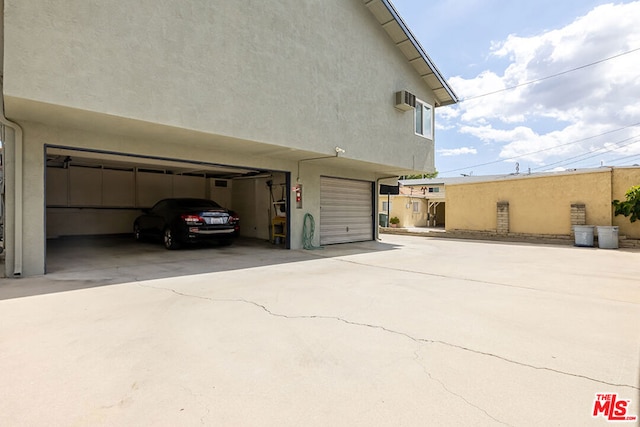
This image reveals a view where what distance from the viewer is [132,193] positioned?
1385 centimetres

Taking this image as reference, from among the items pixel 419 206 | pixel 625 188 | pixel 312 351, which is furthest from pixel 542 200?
pixel 312 351

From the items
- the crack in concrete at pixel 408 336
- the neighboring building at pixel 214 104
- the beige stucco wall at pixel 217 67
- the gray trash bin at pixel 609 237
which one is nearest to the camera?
the crack in concrete at pixel 408 336

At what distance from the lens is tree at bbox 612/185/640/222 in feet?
38.4

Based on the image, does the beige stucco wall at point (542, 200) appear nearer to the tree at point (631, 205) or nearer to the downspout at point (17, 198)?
the tree at point (631, 205)

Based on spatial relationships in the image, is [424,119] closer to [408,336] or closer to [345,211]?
[345,211]

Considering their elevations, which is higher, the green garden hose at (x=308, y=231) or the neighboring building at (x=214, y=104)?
the neighboring building at (x=214, y=104)

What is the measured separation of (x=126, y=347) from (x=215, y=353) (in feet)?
2.79

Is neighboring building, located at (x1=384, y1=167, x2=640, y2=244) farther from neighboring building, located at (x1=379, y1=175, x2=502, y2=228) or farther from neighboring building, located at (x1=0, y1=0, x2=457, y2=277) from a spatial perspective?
neighboring building, located at (x1=0, y1=0, x2=457, y2=277)

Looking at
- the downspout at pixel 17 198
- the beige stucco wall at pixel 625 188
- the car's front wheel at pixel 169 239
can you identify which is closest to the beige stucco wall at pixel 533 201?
the beige stucco wall at pixel 625 188

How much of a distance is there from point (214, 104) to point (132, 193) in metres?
9.53

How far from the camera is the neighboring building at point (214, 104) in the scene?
5051mm

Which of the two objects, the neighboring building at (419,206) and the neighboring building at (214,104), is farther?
the neighboring building at (419,206)

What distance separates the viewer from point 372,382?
2459mm

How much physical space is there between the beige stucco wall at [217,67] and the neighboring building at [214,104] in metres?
0.02
